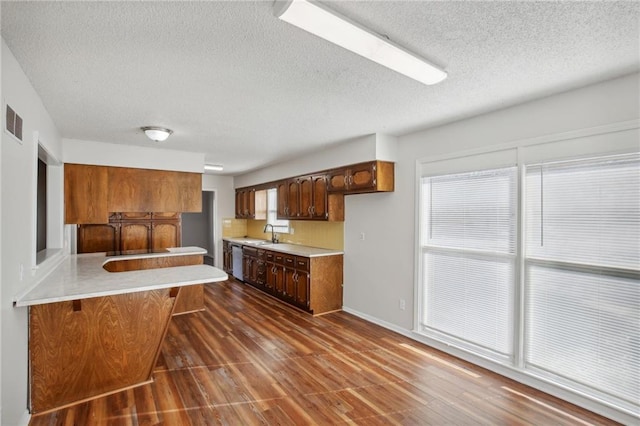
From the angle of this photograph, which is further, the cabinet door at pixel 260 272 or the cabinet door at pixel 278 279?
the cabinet door at pixel 260 272

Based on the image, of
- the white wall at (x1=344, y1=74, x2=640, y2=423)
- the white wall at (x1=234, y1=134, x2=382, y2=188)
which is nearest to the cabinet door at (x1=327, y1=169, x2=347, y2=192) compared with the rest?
the white wall at (x1=234, y1=134, x2=382, y2=188)

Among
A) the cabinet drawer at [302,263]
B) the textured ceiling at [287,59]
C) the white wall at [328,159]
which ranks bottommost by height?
the cabinet drawer at [302,263]

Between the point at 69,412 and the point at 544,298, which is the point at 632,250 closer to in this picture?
the point at 544,298

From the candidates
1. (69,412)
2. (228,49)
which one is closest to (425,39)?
(228,49)

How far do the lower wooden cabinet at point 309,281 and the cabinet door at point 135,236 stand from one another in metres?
2.07

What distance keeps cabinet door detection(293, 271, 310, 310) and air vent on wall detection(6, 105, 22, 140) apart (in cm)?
343

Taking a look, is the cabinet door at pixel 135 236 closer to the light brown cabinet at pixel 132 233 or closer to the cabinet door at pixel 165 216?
the light brown cabinet at pixel 132 233

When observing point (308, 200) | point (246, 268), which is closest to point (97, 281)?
point (308, 200)

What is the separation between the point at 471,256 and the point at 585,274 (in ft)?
3.10

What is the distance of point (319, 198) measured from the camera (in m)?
4.90

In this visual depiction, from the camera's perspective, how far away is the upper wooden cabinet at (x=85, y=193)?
→ 4.19m

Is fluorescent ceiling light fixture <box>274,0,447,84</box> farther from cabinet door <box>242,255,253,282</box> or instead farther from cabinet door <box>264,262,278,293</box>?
cabinet door <box>242,255,253,282</box>

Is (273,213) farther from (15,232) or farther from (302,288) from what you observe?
(15,232)

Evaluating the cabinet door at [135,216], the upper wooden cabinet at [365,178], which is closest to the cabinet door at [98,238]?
the cabinet door at [135,216]
